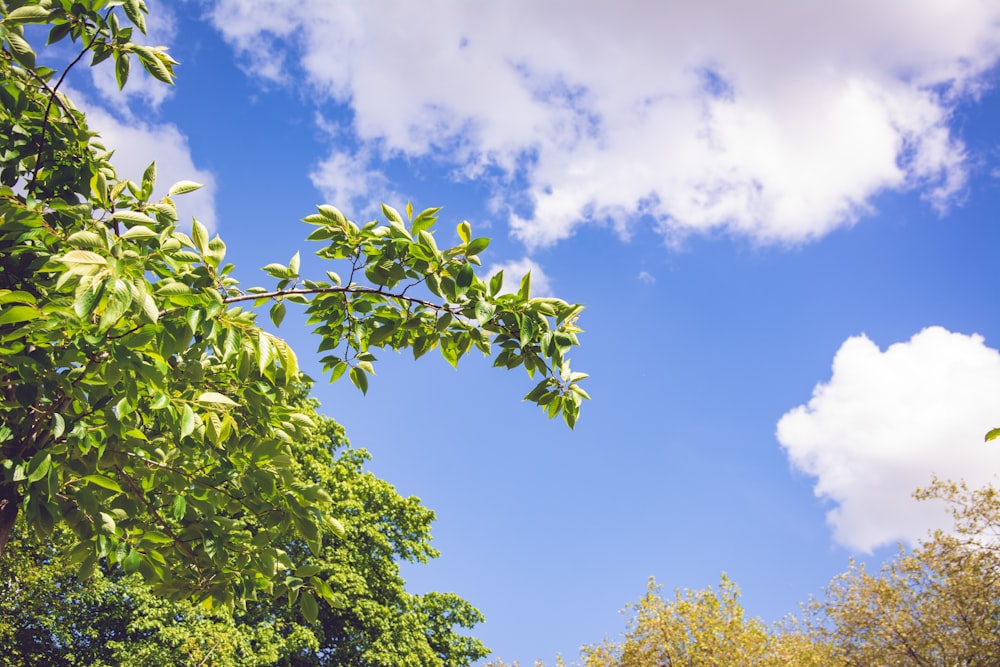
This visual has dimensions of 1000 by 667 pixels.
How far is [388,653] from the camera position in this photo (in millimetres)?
24641

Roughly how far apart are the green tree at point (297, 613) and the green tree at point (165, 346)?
16.6 metres

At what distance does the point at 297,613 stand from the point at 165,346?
26042 mm

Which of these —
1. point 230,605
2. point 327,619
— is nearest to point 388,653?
point 327,619

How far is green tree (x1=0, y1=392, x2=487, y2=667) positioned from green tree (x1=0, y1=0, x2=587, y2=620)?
1660 cm

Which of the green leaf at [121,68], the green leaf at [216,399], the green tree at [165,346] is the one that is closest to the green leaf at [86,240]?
the green tree at [165,346]

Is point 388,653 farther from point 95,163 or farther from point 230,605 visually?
point 95,163

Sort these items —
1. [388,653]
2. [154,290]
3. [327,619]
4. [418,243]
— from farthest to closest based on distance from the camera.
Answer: [327,619] < [388,653] < [418,243] < [154,290]

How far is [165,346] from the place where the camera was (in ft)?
12.7

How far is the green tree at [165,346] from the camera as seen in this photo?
13.5 feet

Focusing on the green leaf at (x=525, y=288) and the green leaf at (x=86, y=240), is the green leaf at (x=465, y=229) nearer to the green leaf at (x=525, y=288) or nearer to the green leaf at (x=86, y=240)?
the green leaf at (x=525, y=288)

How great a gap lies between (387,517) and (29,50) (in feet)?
81.4

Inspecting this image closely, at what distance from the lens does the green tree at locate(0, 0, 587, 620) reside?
4121mm

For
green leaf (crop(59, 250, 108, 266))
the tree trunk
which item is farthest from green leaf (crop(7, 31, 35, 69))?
the tree trunk

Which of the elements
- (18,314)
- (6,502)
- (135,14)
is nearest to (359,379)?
(18,314)
